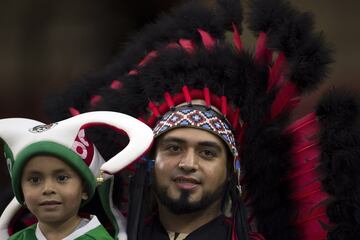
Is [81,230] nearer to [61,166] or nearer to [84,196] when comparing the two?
[84,196]

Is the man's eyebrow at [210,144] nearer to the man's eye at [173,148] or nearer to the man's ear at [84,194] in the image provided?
the man's eye at [173,148]

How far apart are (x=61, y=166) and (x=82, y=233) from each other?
0.79 ft

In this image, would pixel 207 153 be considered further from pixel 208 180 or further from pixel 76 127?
pixel 76 127

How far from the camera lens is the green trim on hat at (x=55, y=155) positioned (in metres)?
3.32

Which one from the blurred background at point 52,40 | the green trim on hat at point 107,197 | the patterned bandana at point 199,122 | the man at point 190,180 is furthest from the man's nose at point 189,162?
the blurred background at point 52,40

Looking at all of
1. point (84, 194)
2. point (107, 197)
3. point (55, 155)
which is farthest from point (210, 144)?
point (55, 155)

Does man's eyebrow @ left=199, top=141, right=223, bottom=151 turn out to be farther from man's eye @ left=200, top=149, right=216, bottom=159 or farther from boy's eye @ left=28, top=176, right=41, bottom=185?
boy's eye @ left=28, top=176, right=41, bottom=185

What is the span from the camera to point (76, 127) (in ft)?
11.2

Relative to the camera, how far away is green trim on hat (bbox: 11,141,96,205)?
131 inches

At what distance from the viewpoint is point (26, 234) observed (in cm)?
348

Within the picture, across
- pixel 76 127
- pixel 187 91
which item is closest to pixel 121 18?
pixel 187 91

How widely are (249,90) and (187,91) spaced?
234 mm

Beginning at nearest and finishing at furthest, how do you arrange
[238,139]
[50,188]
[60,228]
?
[50,188], [60,228], [238,139]

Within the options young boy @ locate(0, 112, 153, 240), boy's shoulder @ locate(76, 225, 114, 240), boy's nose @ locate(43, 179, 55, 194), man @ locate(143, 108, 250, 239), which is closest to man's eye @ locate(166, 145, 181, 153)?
man @ locate(143, 108, 250, 239)
